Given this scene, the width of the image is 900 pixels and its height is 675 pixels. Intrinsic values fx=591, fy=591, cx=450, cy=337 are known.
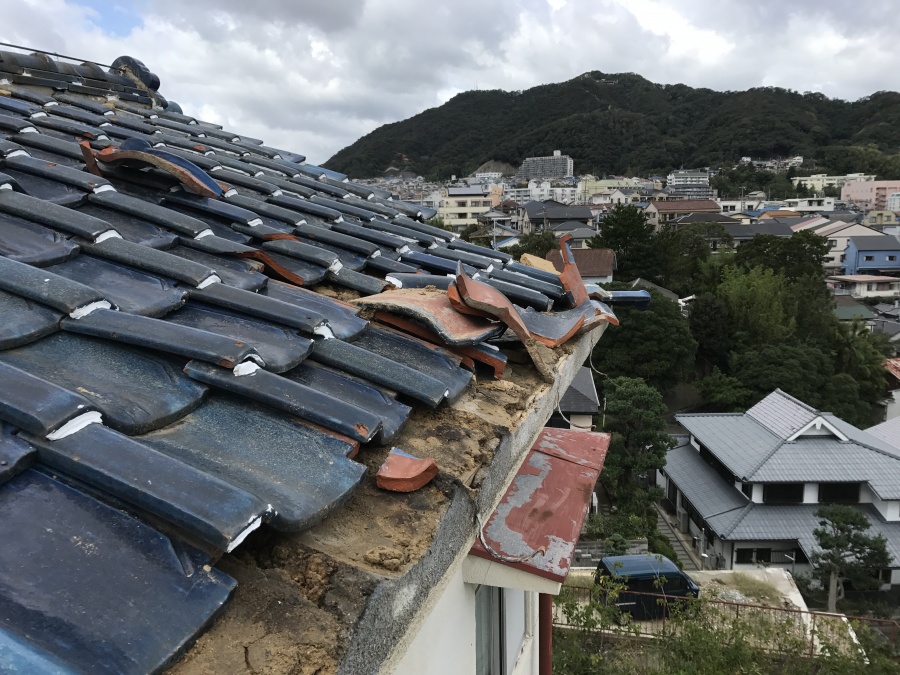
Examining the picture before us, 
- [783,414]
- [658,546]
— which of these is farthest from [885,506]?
[658,546]

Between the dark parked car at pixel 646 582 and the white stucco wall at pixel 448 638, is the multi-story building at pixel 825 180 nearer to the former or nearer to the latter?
the dark parked car at pixel 646 582

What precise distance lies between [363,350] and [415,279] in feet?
3.81

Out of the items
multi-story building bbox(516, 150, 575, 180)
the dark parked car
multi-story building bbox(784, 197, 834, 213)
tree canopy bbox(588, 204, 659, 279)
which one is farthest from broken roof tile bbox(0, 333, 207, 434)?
multi-story building bbox(516, 150, 575, 180)

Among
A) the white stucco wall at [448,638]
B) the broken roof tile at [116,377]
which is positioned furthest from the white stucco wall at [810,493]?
the broken roof tile at [116,377]

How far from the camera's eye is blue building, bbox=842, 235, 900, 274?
57812 mm

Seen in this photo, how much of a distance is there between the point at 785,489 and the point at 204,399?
76.9ft

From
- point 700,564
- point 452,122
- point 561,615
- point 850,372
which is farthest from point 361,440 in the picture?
point 452,122

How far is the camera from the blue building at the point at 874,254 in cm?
5781

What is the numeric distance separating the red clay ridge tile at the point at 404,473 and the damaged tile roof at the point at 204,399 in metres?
0.04

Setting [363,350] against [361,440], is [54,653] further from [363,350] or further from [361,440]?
[363,350]

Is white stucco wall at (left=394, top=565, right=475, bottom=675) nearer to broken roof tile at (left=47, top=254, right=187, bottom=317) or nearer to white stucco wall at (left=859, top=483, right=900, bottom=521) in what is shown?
broken roof tile at (left=47, top=254, right=187, bottom=317)

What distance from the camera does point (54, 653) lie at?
987 millimetres

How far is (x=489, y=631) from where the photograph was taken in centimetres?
345

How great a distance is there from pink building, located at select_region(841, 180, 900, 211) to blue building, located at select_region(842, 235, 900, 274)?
3250 cm
